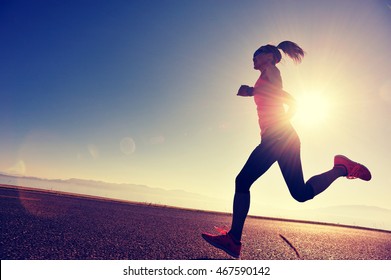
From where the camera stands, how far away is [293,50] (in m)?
3.90

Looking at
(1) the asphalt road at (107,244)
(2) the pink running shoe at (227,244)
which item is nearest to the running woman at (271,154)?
(2) the pink running shoe at (227,244)

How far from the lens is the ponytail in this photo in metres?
3.89

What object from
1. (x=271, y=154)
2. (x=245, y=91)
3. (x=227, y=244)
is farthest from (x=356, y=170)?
(x=227, y=244)

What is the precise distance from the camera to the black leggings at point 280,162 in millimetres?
3360

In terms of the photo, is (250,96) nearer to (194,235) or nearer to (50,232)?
(194,235)

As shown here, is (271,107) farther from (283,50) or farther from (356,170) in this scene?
(356,170)

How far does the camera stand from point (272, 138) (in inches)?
134

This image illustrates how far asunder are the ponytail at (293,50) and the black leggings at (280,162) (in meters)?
1.13

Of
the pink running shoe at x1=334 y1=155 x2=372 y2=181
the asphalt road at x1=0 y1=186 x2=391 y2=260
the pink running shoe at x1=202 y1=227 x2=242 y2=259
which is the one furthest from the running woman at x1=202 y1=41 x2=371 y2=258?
the asphalt road at x1=0 y1=186 x2=391 y2=260
